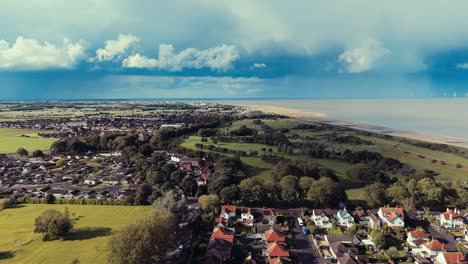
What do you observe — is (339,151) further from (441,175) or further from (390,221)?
(390,221)

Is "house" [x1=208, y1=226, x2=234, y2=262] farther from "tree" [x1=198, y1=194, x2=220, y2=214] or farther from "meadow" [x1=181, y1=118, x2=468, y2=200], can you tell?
"meadow" [x1=181, y1=118, x2=468, y2=200]

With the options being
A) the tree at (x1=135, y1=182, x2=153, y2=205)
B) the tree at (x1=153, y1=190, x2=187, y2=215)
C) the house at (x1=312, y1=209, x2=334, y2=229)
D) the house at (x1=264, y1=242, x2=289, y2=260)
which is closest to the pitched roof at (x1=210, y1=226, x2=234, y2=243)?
the house at (x1=264, y1=242, x2=289, y2=260)

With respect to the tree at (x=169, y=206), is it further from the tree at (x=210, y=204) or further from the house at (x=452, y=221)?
the house at (x=452, y=221)

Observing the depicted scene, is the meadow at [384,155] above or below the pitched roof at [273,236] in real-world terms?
above

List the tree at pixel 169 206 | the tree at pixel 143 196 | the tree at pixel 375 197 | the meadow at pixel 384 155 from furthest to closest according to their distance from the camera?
the meadow at pixel 384 155 → the tree at pixel 143 196 → the tree at pixel 375 197 → the tree at pixel 169 206

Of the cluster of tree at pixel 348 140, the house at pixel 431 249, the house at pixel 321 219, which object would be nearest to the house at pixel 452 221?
the house at pixel 431 249

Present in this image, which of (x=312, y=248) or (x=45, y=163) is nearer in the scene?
(x=312, y=248)

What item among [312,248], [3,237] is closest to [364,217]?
[312,248]
